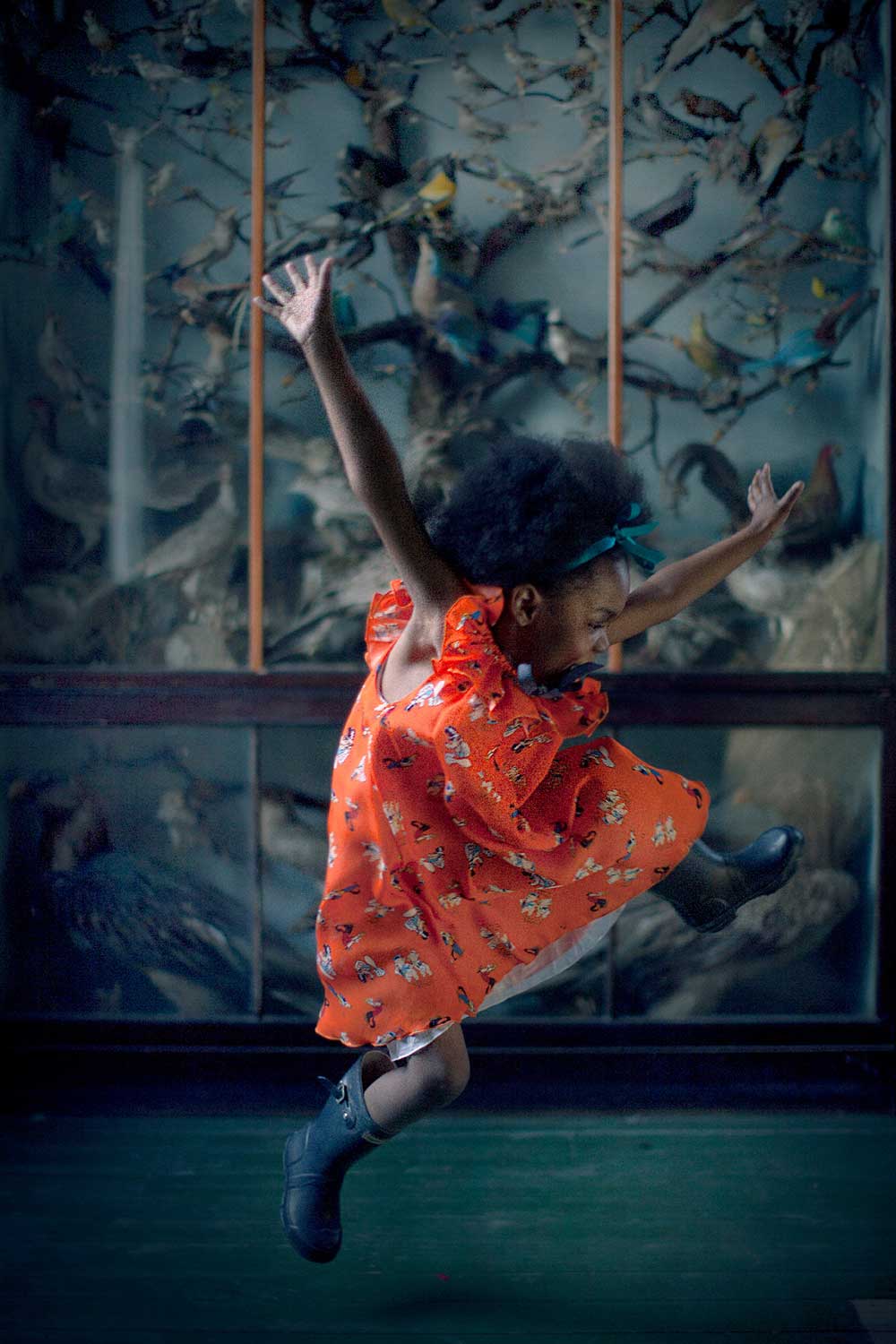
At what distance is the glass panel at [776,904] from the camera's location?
2699 millimetres

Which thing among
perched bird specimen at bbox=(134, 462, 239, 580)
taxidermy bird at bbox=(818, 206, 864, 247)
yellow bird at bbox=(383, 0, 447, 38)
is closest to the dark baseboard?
perched bird specimen at bbox=(134, 462, 239, 580)

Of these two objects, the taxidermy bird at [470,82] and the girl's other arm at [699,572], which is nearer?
the girl's other arm at [699,572]

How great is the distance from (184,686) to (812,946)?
5.38 feet

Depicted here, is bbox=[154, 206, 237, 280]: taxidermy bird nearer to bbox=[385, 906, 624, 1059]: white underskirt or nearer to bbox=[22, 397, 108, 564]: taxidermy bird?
bbox=[22, 397, 108, 564]: taxidermy bird

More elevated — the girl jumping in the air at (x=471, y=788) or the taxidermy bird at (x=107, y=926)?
the girl jumping in the air at (x=471, y=788)

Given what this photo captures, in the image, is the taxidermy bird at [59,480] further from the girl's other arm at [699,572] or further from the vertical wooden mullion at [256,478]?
the girl's other arm at [699,572]

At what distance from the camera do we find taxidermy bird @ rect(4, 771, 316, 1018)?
8.93ft

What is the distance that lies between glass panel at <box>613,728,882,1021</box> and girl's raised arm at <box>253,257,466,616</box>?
127 centimetres

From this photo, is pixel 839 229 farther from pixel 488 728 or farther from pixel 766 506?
pixel 488 728

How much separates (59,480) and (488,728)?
1.59m

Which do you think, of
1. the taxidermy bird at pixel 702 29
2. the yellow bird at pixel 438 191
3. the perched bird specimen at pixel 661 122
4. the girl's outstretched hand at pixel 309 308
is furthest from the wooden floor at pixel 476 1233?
the taxidermy bird at pixel 702 29

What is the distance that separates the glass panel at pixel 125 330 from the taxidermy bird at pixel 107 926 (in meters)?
0.42

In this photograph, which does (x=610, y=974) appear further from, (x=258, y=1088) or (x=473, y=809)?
(x=473, y=809)

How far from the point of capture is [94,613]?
2.70m
